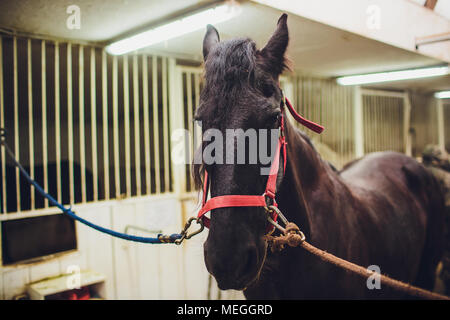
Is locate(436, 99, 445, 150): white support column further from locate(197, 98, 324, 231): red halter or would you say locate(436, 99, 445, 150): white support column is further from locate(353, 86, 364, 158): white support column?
locate(197, 98, 324, 231): red halter

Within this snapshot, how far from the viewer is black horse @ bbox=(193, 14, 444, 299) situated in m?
1.25

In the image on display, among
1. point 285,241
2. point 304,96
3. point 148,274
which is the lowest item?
point 148,274

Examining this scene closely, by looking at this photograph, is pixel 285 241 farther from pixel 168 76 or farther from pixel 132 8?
pixel 168 76

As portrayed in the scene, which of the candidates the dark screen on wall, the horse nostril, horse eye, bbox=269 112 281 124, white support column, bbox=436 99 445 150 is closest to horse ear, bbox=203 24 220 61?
horse eye, bbox=269 112 281 124

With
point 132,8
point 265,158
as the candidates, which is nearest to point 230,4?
point 132,8

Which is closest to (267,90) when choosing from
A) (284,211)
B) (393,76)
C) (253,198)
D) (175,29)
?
(253,198)

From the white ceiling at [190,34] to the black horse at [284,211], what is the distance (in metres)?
1.02

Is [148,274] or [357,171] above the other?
[357,171]

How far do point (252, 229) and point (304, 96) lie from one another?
4.26 meters

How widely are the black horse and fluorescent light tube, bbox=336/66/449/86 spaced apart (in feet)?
7.90

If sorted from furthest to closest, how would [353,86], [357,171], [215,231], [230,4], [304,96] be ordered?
1. [353,86]
2. [304,96]
3. [357,171]
4. [230,4]
5. [215,231]

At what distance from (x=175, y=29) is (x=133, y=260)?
2398 millimetres

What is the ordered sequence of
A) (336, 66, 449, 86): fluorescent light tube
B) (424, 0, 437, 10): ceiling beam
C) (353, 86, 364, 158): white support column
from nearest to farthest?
(424, 0, 437, 10): ceiling beam
(336, 66, 449, 86): fluorescent light tube
(353, 86, 364, 158): white support column
